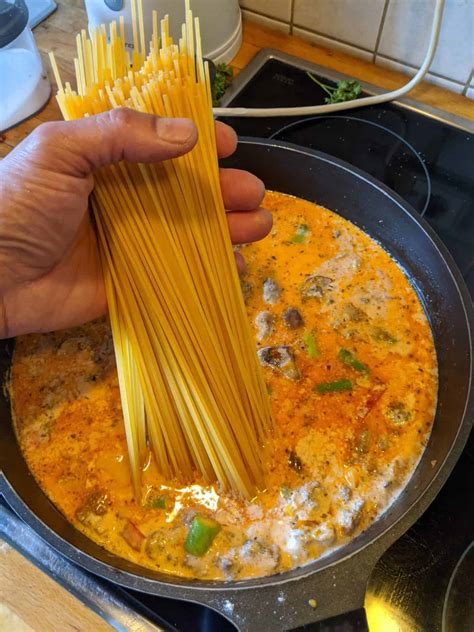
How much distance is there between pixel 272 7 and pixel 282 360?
877mm

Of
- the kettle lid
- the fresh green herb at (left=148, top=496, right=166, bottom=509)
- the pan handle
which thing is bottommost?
the fresh green herb at (left=148, top=496, right=166, bottom=509)

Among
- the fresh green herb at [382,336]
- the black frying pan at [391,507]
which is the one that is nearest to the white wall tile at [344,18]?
the black frying pan at [391,507]

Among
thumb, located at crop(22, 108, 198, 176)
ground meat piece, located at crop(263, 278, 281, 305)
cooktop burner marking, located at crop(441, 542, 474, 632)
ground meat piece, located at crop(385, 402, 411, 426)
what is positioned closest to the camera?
thumb, located at crop(22, 108, 198, 176)

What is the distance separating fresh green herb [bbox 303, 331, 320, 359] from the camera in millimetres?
981

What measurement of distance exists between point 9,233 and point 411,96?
3.03ft

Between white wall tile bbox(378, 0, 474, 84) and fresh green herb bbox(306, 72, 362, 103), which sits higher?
white wall tile bbox(378, 0, 474, 84)

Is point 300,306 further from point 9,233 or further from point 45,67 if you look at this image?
point 45,67

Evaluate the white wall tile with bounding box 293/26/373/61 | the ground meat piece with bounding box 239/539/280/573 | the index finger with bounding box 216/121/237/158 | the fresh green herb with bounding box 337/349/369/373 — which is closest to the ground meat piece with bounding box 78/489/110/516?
the ground meat piece with bounding box 239/539/280/573

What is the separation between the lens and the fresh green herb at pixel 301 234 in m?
1.11

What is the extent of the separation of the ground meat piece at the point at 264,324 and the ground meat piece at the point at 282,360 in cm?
3

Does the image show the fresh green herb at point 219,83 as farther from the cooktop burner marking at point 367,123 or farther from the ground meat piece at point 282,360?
the ground meat piece at point 282,360

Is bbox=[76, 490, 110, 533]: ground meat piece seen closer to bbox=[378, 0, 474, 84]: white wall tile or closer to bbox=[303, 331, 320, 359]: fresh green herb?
bbox=[303, 331, 320, 359]: fresh green herb

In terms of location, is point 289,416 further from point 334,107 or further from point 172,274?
point 334,107

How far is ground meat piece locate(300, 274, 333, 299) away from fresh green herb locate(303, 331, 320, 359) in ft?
0.25
